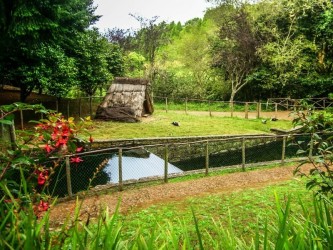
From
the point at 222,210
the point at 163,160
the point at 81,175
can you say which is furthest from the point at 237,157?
the point at 81,175

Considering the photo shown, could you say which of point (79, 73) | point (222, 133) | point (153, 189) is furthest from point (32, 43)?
point (222, 133)

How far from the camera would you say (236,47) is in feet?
79.0

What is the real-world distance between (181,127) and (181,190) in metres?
8.20

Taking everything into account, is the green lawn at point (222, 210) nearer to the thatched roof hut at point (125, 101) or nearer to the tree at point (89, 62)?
the thatched roof hut at point (125, 101)

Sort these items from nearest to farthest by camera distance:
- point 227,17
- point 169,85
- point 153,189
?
point 153,189
point 227,17
point 169,85

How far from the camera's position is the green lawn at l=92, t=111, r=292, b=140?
47.2 feet

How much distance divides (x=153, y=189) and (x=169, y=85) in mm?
20005

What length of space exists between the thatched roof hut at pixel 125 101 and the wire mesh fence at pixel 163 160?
6.21 metres

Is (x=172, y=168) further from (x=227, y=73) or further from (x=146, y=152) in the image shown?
(x=227, y=73)

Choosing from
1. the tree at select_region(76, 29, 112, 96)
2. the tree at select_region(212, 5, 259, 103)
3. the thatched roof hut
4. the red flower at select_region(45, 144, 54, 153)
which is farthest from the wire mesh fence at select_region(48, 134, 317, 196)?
the tree at select_region(212, 5, 259, 103)

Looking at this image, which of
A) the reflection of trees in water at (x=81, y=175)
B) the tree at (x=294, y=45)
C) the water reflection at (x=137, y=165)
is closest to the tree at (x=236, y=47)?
the tree at (x=294, y=45)

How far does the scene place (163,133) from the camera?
1472cm

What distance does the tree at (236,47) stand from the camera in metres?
23.6

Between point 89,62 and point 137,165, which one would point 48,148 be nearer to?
point 137,165
